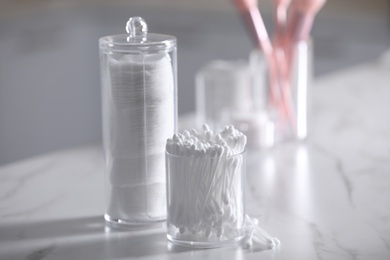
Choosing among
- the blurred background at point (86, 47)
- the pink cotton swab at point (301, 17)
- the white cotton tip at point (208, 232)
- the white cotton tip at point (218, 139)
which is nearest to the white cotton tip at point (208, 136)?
the white cotton tip at point (218, 139)

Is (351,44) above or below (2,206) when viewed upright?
above

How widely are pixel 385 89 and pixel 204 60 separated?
4.70ft

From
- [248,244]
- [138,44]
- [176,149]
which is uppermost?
[138,44]

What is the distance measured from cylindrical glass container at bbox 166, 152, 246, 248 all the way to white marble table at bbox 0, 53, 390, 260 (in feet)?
0.07

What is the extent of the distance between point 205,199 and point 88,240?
0.57 feet

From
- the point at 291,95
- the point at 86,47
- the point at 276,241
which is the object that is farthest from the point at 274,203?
the point at 86,47

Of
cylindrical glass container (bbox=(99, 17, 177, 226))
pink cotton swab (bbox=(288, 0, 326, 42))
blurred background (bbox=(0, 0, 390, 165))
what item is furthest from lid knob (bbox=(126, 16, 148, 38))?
blurred background (bbox=(0, 0, 390, 165))

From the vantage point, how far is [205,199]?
100 cm

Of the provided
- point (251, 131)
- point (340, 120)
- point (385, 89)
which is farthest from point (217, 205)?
point (385, 89)

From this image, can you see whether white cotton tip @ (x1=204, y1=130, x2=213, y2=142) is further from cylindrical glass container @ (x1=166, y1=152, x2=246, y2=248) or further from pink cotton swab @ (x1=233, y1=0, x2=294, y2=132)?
pink cotton swab @ (x1=233, y1=0, x2=294, y2=132)

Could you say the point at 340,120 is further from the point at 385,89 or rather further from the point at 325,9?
the point at 325,9

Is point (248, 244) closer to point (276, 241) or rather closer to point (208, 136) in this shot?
point (276, 241)

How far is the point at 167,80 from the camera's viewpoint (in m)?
1.08

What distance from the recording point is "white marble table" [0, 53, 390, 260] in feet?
3.33
